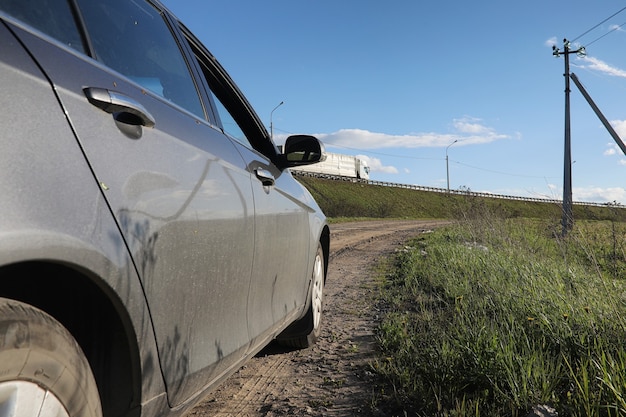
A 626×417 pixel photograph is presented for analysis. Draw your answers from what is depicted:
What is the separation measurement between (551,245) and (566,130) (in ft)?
33.8

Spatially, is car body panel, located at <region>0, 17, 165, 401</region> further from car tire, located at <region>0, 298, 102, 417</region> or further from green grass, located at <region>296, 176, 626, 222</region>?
green grass, located at <region>296, 176, 626, 222</region>

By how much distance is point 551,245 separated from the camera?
10.2 metres

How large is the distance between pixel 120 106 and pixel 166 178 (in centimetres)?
28

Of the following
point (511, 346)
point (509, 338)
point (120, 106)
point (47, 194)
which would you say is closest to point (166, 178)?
point (120, 106)

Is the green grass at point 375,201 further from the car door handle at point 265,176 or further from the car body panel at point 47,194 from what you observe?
the car body panel at point 47,194

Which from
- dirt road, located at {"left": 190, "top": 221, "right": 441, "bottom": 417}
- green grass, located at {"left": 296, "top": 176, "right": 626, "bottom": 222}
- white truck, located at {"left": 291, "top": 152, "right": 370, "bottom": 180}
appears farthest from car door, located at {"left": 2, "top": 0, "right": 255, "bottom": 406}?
white truck, located at {"left": 291, "top": 152, "right": 370, "bottom": 180}

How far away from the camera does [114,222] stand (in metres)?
1.27

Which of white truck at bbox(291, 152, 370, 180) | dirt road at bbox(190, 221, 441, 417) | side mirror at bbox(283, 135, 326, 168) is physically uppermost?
white truck at bbox(291, 152, 370, 180)

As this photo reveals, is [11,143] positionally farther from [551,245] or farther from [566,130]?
[566,130]

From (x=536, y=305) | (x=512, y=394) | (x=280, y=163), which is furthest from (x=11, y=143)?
(x=536, y=305)

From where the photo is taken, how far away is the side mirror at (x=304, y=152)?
3.30m

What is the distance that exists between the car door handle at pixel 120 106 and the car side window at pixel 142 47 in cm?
24

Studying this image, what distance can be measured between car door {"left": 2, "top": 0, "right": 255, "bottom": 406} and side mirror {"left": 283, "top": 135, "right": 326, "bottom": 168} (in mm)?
980

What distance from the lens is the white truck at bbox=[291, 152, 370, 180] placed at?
59500 millimetres
